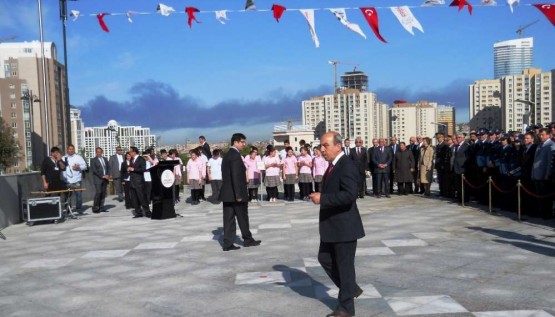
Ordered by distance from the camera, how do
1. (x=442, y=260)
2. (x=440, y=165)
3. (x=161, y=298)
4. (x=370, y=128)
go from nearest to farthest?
(x=161, y=298) → (x=442, y=260) → (x=440, y=165) → (x=370, y=128)

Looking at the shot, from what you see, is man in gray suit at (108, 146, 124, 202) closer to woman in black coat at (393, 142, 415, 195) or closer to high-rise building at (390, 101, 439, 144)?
woman in black coat at (393, 142, 415, 195)

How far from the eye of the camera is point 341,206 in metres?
4.91

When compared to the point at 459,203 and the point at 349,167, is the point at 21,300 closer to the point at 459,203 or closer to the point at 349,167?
the point at 349,167

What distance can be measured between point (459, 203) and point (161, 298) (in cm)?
1079

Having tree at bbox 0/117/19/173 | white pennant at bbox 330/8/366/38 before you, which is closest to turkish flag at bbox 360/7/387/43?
white pennant at bbox 330/8/366/38

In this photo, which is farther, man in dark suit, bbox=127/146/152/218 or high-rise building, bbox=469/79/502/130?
high-rise building, bbox=469/79/502/130

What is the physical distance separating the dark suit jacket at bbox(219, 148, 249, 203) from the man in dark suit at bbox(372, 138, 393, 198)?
8.85m

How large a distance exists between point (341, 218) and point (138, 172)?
10038 millimetres

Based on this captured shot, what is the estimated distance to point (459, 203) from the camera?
14.5m

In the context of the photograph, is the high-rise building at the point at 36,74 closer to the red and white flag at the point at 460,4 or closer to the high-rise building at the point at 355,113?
the high-rise building at the point at 355,113

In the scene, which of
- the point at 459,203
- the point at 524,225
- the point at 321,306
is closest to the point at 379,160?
the point at 459,203

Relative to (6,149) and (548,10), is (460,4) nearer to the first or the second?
(548,10)

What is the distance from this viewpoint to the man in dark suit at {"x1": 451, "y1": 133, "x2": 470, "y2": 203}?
565 inches

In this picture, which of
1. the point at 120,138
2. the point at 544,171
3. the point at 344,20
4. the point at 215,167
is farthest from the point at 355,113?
the point at 544,171
